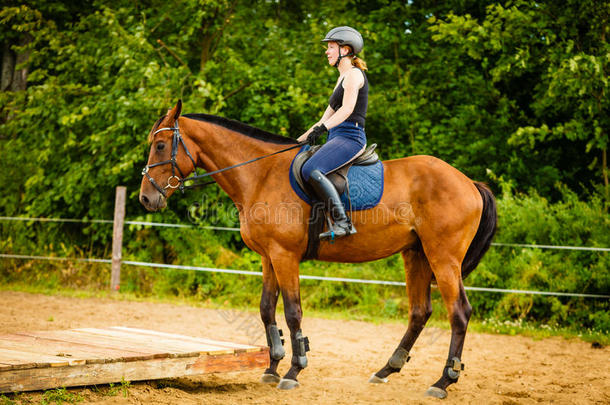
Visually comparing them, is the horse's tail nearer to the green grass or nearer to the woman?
the woman

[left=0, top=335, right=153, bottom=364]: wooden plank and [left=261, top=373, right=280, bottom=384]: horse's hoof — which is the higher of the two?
[left=0, top=335, right=153, bottom=364]: wooden plank

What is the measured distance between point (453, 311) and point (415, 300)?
540mm

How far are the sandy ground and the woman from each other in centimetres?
146

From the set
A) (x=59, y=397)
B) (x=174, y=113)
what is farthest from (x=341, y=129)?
(x=59, y=397)

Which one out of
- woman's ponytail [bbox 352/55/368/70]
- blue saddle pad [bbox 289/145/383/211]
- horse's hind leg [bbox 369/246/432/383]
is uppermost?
woman's ponytail [bbox 352/55/368/70]

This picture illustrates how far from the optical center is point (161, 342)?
5.00m

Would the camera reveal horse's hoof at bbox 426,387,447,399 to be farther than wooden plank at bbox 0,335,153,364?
Yes

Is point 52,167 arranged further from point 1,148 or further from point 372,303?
point 372,303

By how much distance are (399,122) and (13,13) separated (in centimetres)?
875

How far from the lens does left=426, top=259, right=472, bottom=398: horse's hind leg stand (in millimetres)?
5004

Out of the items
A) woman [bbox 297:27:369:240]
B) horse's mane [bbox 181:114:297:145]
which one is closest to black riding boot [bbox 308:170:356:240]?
woman [bbox 297:27:369:240]

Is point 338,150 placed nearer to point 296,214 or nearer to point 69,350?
point 296,214

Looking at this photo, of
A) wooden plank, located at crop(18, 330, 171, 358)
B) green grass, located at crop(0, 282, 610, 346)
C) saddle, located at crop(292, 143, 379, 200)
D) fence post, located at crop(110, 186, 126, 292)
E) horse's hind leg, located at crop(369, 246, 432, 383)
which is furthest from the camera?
fence post, located at crop(110, 186, 126, 292)

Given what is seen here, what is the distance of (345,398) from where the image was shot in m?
4.62
